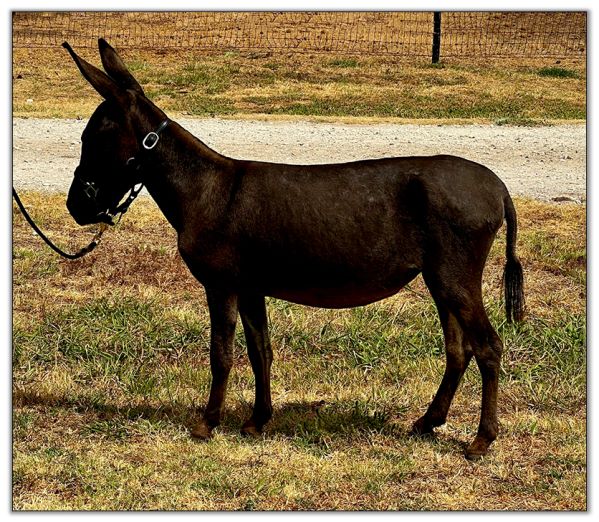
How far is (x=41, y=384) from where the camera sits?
7320 mm

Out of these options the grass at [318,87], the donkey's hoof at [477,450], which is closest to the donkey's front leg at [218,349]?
the donkey's hoof at [477,450]

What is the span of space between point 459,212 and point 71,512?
2656 millimetres

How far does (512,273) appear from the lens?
20.7 ft

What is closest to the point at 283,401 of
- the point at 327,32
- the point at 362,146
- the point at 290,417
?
the point at 290,417

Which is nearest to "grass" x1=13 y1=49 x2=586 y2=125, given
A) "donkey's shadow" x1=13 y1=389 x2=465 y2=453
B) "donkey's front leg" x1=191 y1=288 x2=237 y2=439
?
"donkey's shadow" x1=13 y1=389 x2=465 y2=453

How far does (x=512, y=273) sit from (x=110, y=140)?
8.24 feet

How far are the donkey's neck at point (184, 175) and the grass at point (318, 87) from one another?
37.0 feet

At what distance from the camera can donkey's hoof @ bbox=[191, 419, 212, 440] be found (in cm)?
644

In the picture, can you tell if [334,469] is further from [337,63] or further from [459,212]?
[337,63]

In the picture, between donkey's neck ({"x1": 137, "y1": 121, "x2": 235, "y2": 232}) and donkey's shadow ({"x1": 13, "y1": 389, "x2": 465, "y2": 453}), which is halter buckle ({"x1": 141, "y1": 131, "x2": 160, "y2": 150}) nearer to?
donkey's neck ({"x1": 137, "y1": 121, "x2": 235, "y2": 232})

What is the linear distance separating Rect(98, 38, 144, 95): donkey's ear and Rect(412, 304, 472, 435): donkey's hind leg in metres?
2.27

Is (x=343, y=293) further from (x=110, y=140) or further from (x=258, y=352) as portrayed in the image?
(x=110, y=140)

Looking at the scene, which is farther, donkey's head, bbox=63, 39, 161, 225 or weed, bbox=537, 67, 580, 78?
weed, bbox=537, 67, 580, 78

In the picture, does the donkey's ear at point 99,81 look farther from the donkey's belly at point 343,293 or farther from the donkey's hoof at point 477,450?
the donkey's hoof at point 477,450
